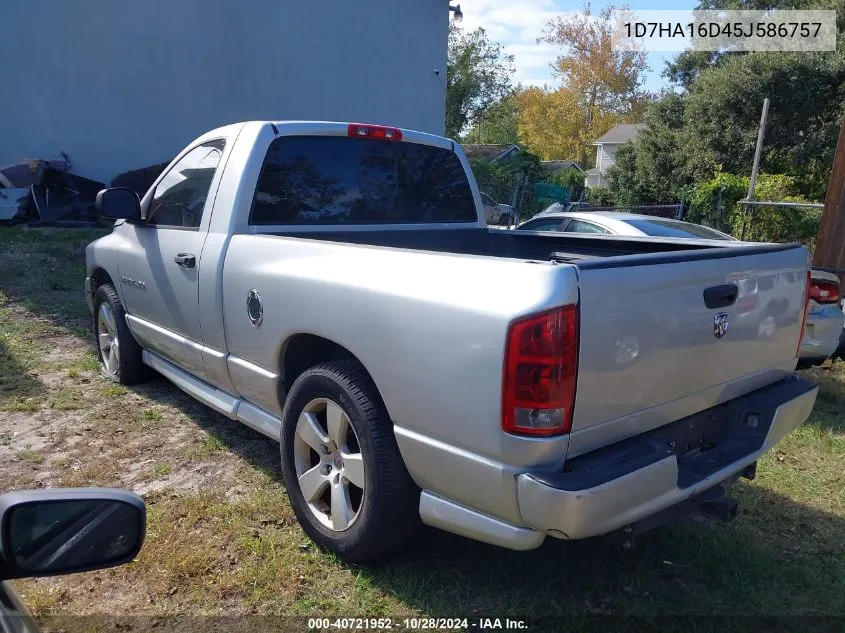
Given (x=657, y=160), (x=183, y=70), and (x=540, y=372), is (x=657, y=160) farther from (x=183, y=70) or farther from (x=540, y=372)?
(x=540, y=372)

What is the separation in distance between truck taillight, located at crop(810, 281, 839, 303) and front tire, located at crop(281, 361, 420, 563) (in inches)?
162

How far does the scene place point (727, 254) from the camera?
8.74ft

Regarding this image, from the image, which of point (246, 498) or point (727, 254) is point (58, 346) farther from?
point (727, 254)

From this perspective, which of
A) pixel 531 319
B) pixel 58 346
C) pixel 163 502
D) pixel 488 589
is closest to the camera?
pixel 531 319

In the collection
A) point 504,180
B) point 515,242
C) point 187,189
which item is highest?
point 187,189

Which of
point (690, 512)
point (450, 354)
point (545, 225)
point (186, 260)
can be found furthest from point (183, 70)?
point (690, 512)

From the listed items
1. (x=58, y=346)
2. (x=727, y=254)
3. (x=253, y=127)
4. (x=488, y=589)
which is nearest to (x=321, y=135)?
(x=253, y=127)

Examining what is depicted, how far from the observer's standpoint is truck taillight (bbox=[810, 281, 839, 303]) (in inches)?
206

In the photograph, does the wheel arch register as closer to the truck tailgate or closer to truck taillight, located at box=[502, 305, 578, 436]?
truck taillight, located at box=[502, 305, 578, 436]

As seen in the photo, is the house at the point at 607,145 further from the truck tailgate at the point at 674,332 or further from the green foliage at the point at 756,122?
the truck tailgate at the point at 674,332

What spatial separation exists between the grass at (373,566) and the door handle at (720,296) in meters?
1.12

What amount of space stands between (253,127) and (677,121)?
2562 cm

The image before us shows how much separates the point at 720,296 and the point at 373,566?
184cm

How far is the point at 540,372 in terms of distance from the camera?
Answer: 210 cm
